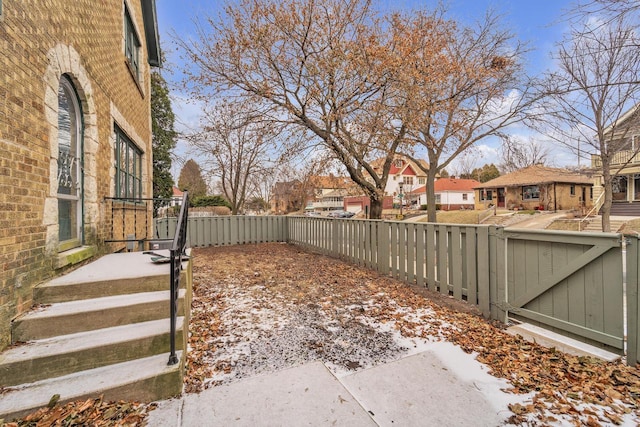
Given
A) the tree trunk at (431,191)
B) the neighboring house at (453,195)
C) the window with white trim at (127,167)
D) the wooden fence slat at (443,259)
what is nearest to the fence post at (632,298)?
the wooden fence slat at (443,259)

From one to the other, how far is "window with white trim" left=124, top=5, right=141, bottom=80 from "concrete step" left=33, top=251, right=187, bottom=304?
4.74 meters

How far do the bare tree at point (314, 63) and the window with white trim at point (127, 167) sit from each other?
323 cm

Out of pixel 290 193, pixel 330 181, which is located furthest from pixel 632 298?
pixel 290 193

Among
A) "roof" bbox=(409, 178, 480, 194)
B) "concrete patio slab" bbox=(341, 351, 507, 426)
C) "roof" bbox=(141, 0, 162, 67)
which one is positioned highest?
"roof" bbox=(141, 0, 162, 67)

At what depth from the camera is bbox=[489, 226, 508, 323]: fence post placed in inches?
147

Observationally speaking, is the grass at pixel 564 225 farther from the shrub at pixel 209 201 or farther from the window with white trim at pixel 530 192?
the shrub at pixel 209 201

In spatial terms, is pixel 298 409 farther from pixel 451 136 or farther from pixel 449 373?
pixel 451 136

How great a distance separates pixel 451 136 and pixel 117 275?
41.4ft

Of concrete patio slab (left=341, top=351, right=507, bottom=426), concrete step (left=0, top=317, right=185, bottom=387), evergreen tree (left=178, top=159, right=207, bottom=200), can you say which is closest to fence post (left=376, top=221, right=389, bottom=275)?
concrete patio slab (left=341, top=351, right=507, bottom=426)

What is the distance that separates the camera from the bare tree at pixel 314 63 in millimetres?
8109

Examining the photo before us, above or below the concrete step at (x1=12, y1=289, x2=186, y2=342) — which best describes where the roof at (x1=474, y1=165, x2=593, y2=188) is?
above

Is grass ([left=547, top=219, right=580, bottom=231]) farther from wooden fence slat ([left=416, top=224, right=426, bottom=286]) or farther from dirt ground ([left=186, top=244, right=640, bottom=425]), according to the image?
dirt ground ([left=186, top=244, right=640, bottom=425])

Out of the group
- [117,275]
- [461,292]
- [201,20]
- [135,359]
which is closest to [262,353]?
[135,359]

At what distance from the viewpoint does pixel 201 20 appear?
8.75 meters
